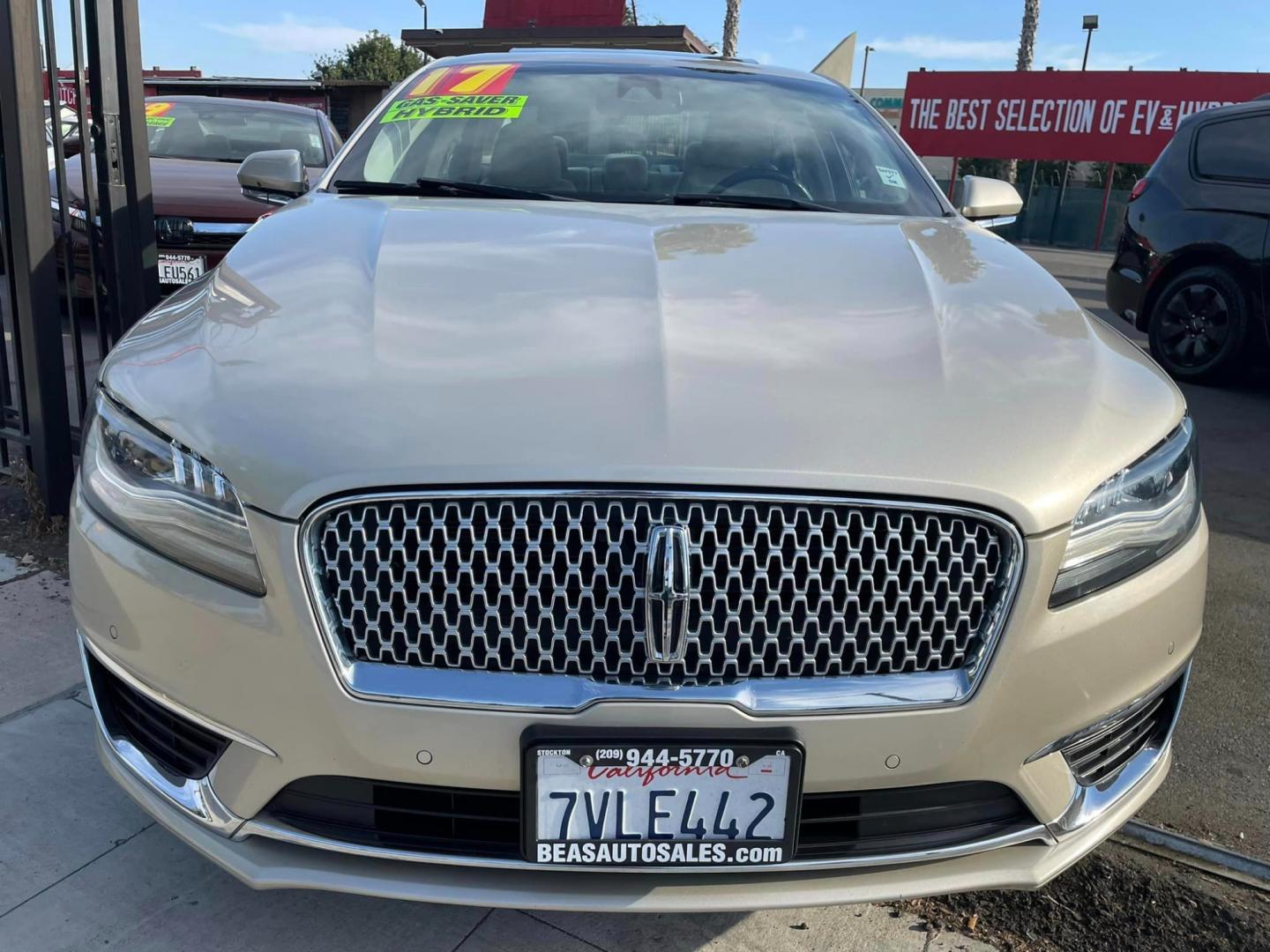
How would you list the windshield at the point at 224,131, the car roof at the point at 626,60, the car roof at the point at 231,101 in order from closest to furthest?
the car roof at the point at 626,60 < the windshield at the point at 224,131 < the car roof at the point at 231,101

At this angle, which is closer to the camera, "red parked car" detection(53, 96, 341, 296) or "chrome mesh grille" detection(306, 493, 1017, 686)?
"chrome mesh grille" detection(306, 493, 1017, 686)

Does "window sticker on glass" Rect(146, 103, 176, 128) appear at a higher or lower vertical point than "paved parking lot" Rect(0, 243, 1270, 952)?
higher

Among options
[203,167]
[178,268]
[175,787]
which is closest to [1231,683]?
[175,787]

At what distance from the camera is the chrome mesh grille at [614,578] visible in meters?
1.46

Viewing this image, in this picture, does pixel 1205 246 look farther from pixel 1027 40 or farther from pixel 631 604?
pixel 1027 40

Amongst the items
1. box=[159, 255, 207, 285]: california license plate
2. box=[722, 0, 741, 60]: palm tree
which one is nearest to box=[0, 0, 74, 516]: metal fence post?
box=[159, 255, 207, 285]: california license plate

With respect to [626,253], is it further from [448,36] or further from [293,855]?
[448,36]

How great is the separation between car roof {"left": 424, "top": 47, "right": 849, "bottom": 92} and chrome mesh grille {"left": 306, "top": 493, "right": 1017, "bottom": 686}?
2229mm

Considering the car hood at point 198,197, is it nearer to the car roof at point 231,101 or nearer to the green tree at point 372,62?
the car roof at point 231,101

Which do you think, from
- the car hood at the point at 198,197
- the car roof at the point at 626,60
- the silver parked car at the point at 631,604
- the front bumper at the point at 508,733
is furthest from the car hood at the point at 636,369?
the car hood at the point at 198,197

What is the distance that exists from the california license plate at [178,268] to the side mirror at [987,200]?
4494mm

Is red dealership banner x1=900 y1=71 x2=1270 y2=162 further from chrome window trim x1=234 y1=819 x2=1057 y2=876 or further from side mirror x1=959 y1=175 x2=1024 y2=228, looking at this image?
chrome window trim x1=234 y1=819 x2=1057 y2=876

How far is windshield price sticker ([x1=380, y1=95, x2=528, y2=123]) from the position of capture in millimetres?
3025

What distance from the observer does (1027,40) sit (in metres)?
27.7
